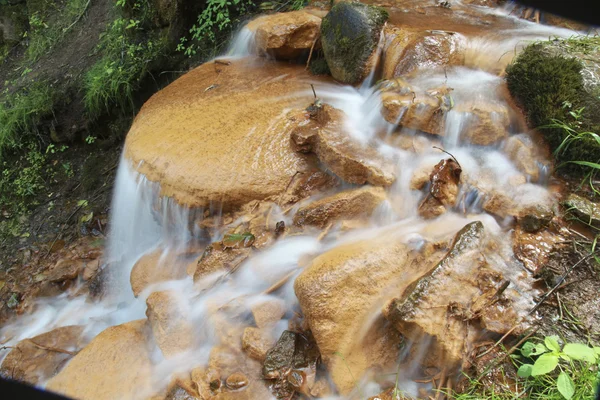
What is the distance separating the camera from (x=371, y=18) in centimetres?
410

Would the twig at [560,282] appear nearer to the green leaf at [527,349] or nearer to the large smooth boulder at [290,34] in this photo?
the green leaf at [527,349]

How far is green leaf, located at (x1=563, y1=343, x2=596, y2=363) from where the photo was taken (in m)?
2.01

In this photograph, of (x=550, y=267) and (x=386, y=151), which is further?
(x=386, y=151)

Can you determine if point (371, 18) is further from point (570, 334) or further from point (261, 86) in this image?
point (570, 334)

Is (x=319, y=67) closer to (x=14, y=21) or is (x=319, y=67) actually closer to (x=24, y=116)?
(x=24, y=116)

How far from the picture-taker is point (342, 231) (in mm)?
2984

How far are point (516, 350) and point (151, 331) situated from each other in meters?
2.19

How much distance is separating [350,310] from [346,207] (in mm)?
851

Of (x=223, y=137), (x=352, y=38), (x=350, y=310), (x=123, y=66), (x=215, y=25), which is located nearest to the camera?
(x=350, y=310)

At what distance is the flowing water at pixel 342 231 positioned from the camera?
274 centimetres

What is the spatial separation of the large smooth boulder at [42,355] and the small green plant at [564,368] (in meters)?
3.20

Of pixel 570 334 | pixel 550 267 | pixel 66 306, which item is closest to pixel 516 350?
pixel 570 334

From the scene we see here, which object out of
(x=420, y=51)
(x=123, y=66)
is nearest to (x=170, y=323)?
(x=420, y=51)

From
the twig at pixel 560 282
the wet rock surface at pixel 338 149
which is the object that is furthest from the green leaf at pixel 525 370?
the wet rock surface at pixel 338 149
